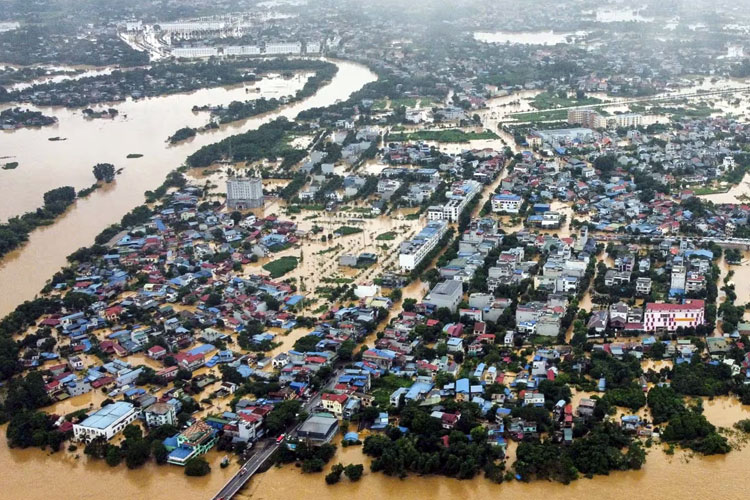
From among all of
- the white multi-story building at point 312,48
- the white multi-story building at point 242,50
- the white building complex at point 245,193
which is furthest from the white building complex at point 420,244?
the white multi-story building at point 242,50

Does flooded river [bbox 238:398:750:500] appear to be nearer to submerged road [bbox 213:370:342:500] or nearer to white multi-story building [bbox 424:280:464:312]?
submerged road [bbox 213:370:342:500]

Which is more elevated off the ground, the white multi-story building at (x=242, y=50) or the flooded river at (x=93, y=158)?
the white multi-story building at (x=242, y=50)

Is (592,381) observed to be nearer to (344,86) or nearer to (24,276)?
(24,276)

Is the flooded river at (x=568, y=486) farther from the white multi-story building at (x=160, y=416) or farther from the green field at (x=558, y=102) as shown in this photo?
the green field at (x=558, y=102)

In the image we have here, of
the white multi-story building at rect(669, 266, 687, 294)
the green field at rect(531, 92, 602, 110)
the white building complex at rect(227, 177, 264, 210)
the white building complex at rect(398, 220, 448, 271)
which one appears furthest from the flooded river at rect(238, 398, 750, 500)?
the green field at rect(531, 92, 602, 110)

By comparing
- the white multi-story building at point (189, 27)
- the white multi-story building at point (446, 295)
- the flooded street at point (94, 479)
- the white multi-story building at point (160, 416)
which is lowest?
the flooded street at point (94, 479)

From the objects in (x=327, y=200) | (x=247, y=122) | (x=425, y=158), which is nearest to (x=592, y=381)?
(x=327, y=200)

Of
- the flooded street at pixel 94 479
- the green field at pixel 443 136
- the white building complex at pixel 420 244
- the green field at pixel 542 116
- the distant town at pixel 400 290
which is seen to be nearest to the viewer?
the flooded street at pixel 94 479
